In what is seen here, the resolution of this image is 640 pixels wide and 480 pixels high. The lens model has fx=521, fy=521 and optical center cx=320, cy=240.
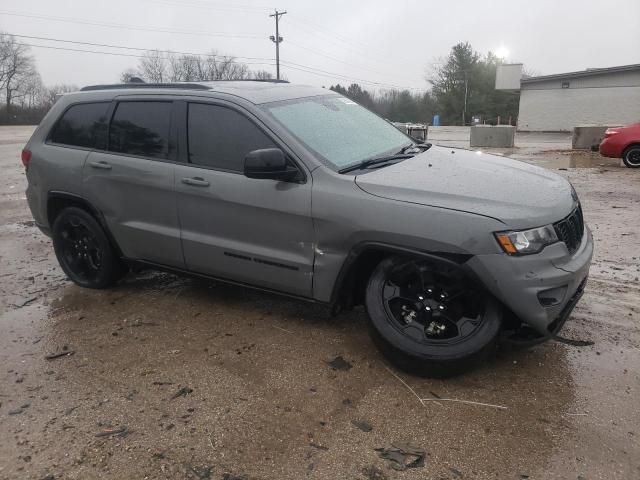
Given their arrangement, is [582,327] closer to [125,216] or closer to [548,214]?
[548,214]

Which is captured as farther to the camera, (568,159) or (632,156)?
(568,159)

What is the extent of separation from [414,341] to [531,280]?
0.76 meters

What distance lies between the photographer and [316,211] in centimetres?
332

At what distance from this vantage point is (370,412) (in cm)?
291

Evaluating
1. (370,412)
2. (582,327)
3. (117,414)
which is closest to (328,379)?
(370,412)

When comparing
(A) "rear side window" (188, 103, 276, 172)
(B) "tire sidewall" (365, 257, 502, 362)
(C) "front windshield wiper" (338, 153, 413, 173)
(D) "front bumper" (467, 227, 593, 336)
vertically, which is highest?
(A) "rear side window" (188, 103, 276, 172)

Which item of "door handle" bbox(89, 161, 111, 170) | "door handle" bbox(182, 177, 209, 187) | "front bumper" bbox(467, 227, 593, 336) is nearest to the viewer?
"front bumper" bbox(467, 227, 593, 336)

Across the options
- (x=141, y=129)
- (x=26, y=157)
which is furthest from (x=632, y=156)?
(x=26, y=157)

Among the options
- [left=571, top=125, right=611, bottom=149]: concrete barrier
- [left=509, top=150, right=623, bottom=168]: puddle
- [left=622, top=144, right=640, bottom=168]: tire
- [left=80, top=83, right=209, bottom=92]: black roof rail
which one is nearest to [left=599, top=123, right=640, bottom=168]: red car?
[left=622, top=144, right=640, bottom=168]: tire

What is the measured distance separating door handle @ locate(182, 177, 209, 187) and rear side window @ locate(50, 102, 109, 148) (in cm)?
105

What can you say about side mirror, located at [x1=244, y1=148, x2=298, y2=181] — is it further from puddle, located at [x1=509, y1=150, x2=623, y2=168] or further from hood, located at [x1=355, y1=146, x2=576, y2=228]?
puddle, located at [x1=509, y1=150, x2=623, y2=168]

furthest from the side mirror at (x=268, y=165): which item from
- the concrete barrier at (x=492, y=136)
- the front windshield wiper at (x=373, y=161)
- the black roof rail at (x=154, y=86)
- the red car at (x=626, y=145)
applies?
the concrete barrier at (x=492, y=136)

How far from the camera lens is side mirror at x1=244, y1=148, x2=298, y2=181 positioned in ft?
10.7

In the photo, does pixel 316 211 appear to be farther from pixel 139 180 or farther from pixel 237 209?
pixel 139 180
